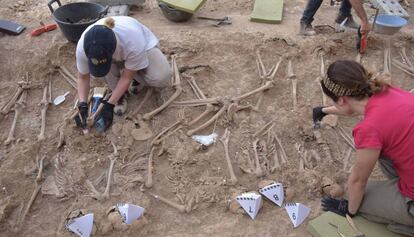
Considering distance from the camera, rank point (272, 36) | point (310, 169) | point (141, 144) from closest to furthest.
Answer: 1. point (310, 169)
2. point (141, 144)
3. point (272, 36)

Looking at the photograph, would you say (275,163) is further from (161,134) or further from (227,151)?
(161,134)

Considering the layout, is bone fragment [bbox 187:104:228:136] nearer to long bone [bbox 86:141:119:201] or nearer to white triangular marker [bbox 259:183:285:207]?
long bone [bbox 86:141:119:201]

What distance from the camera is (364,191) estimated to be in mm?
2871

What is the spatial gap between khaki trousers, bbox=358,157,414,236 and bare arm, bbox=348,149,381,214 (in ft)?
0.27

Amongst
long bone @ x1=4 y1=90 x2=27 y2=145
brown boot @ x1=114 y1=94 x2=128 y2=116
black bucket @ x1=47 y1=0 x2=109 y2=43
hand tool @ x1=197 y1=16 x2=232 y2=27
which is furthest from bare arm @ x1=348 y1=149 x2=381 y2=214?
black bucket @ x1=47 y1=0 x2=109 y2=43

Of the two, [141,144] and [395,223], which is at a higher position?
[395,223]

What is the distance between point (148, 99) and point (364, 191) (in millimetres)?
2297

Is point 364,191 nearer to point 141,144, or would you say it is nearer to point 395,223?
point 395,223

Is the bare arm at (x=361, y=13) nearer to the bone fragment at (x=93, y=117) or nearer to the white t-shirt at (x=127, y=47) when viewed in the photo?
the white t-shirt at (x=127, y=47)

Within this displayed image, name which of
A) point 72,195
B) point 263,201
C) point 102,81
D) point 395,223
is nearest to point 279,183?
point 263,201

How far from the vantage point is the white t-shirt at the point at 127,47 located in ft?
11.8

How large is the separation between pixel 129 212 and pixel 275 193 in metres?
1.10

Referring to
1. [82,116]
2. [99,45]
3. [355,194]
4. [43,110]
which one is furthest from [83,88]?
[355,194]

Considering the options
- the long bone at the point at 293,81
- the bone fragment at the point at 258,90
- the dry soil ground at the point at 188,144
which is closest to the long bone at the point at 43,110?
the dry soil ground at the point at 188,144
